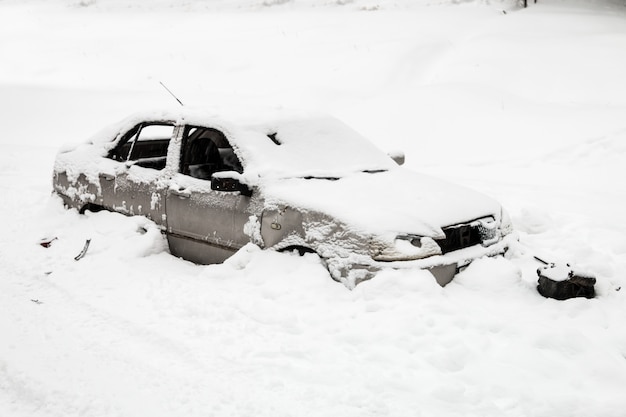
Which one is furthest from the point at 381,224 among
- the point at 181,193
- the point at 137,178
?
the point at 137,178

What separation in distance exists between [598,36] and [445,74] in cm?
473

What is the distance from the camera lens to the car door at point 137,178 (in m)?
5.42

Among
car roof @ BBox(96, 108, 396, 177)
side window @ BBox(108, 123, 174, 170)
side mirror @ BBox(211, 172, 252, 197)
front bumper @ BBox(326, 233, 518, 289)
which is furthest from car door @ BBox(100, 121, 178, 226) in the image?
front bumper @ BBox(326, 233, 518, 289)

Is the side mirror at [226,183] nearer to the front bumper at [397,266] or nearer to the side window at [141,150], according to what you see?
the front bumper at [397,266]

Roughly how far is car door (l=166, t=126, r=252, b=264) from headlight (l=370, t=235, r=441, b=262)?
1.20 m

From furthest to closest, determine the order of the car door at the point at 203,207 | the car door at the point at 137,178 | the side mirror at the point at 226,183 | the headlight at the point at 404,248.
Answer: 1. the car door at the point at 137,178
2. the car door at the point at 203,207
3. the side mirror at the point at 226,183
4. the headlight at the point at 404,248

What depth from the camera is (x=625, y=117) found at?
33.9 feet

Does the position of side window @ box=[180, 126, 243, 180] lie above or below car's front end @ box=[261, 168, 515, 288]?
above

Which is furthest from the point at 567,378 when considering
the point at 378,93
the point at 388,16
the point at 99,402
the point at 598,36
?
the point at 388,16

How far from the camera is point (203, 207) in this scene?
198 inches

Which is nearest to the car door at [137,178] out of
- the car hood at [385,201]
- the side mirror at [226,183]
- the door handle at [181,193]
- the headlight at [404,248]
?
the door handle at [181,193]

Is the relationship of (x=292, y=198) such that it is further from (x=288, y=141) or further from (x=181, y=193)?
(x=181, y=193)

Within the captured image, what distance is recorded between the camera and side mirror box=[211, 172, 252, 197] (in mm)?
4598

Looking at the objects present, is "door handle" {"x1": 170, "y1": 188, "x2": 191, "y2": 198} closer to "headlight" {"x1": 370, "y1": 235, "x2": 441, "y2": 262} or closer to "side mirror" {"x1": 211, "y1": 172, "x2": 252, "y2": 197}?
"side mirror" {"x1": 211, "y1": 172, "x2": 252, "y2": 197}
